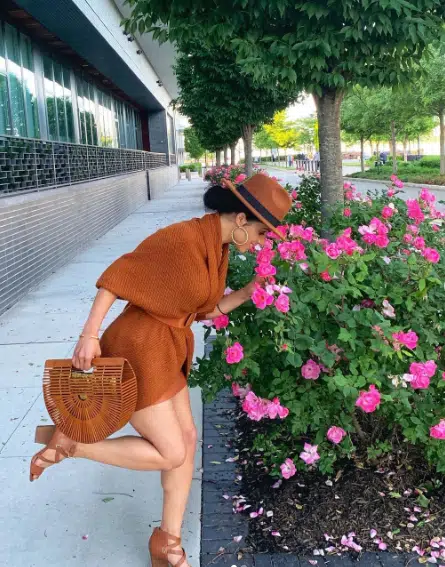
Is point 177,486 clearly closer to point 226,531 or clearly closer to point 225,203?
point 226,531

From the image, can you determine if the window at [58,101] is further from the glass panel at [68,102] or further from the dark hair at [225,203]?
the dark hair at [225,203]

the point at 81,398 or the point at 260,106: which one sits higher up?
the point at 260,106

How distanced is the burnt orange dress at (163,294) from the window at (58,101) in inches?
508

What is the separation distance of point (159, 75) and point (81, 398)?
30.4m

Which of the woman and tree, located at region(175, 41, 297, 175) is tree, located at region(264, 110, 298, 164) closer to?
tree, located at region(175, 41, 297, 175)

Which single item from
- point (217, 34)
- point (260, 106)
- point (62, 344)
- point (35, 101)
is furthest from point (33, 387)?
point (260, 106)

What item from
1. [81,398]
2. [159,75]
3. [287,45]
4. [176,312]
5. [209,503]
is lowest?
[209,503]

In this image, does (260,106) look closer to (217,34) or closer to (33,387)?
(217,34)

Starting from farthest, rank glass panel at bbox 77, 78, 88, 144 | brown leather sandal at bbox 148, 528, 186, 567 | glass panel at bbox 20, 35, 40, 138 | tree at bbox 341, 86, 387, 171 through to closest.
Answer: tree at bbox 341, 86, 387, 171 → glass panel at bbox 77, 78, 88, 144 → glass panel at bbox 20, 35, 40, 138 → brown leather sandal at bbox 148, 528, 186, 567

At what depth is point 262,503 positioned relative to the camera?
120 inches

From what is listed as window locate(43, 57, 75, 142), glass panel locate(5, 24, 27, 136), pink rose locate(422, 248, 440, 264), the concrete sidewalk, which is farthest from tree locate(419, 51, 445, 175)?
pink rose locate(422, 248, 440, 264)

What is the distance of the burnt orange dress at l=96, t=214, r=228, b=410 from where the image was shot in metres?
2.24

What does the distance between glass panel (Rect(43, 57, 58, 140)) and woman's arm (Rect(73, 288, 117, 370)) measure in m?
13.0

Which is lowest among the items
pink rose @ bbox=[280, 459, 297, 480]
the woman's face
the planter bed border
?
the planter bed border
